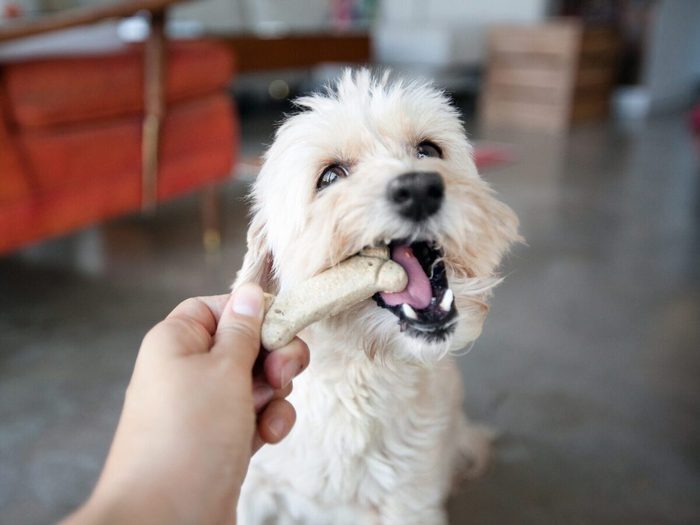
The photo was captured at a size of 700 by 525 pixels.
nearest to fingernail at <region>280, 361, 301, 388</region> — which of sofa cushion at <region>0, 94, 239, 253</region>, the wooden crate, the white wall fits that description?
sofa cushion at <region>0, 94, 239, 253</region>

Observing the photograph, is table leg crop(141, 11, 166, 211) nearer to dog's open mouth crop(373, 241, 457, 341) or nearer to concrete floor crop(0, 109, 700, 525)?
concrete floor crop(0, 109, 700, 525)

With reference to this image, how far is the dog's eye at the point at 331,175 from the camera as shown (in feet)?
2.69

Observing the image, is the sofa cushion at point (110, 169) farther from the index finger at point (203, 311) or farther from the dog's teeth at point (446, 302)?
the dog's teeth at point (446, 302)

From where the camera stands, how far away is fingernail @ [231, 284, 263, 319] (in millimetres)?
670

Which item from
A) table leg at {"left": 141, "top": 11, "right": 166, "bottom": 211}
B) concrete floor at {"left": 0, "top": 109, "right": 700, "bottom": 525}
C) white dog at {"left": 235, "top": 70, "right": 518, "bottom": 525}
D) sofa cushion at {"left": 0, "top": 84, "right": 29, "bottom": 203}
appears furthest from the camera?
table leg at {"left": 141, "top": 11, "right": 166, "bottom": 211}

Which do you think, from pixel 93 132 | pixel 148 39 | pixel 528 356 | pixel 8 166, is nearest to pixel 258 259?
pixel 528 356

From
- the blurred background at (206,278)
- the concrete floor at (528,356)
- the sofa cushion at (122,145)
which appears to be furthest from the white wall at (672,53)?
the sofa cushion at (122,145)

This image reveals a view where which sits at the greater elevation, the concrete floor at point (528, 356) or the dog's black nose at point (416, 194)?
the dog's black nose at point (416, 194)

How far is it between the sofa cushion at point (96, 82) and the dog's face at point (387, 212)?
119 cm

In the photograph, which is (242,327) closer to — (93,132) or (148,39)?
(93,132)

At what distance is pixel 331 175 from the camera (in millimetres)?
828

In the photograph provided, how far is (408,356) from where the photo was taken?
0.77 metres

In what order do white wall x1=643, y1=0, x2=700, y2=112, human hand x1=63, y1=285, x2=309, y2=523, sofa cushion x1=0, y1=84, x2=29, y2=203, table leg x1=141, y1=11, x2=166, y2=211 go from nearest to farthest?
human hand x1=63, y1=285, x2=309, y2=523
sofa cushion x1=0, y1=84, x2=29, y2=203
table leg x1=141, y1=11, x2=166, y2=211
white wall x1=643, y1=0, x2=700, y2=112

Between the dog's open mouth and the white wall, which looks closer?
the dog's open mouth
